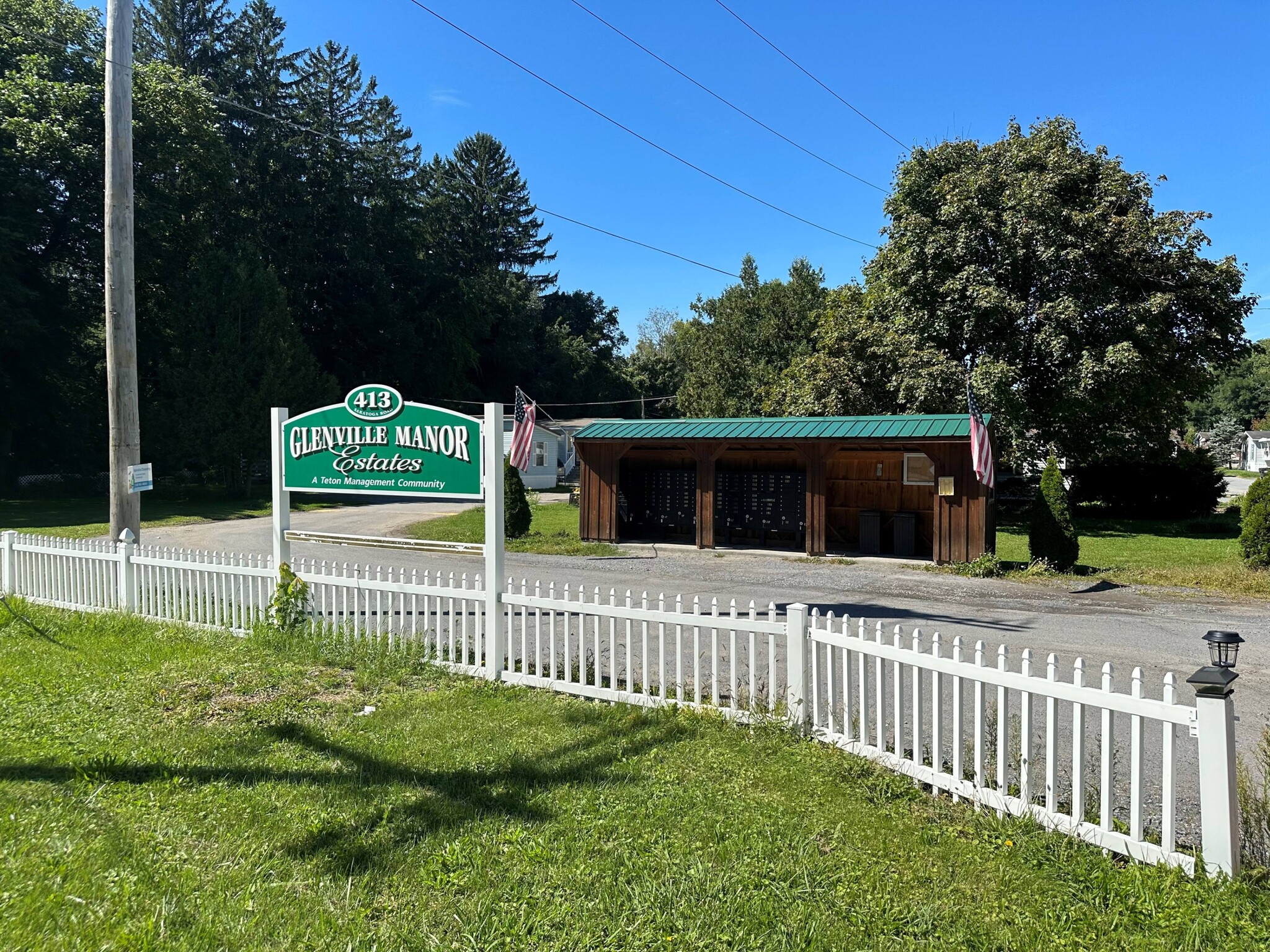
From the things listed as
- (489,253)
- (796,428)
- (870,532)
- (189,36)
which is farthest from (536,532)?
(489,253)

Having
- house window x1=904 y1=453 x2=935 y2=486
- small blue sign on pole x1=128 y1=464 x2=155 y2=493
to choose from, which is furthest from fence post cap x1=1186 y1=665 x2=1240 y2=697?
house window x1=904 y1=453 x2=935 y2=486

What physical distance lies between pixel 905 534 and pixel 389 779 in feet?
45.7

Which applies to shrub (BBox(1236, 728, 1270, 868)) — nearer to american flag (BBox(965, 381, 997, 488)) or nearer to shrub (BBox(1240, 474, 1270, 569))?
american flag (BBox(965, 381, 997, 488))

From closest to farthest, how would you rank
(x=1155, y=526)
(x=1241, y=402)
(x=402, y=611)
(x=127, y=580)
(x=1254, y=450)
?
(x=402, y=611) → (x=127, y=580) → (x=1155, y=526) → (x=1254, y=450) → (x=1241, y=402)

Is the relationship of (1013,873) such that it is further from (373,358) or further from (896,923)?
(373,358)

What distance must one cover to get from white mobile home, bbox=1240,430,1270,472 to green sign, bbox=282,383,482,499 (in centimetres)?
7545

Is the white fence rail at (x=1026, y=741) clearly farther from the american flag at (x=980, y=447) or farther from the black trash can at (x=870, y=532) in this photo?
the black trash can at (x=870, y=532)

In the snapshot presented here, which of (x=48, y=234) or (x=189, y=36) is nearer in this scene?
(x=48, y=234)

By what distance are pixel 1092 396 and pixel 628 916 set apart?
22.1 m

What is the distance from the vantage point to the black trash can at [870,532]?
54.0ft

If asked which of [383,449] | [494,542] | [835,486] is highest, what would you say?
[383,449]

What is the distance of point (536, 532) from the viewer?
781 inches

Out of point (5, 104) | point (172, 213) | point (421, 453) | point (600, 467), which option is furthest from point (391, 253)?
point (421, 453)

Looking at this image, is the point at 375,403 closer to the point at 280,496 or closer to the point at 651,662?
the point at 280,496
